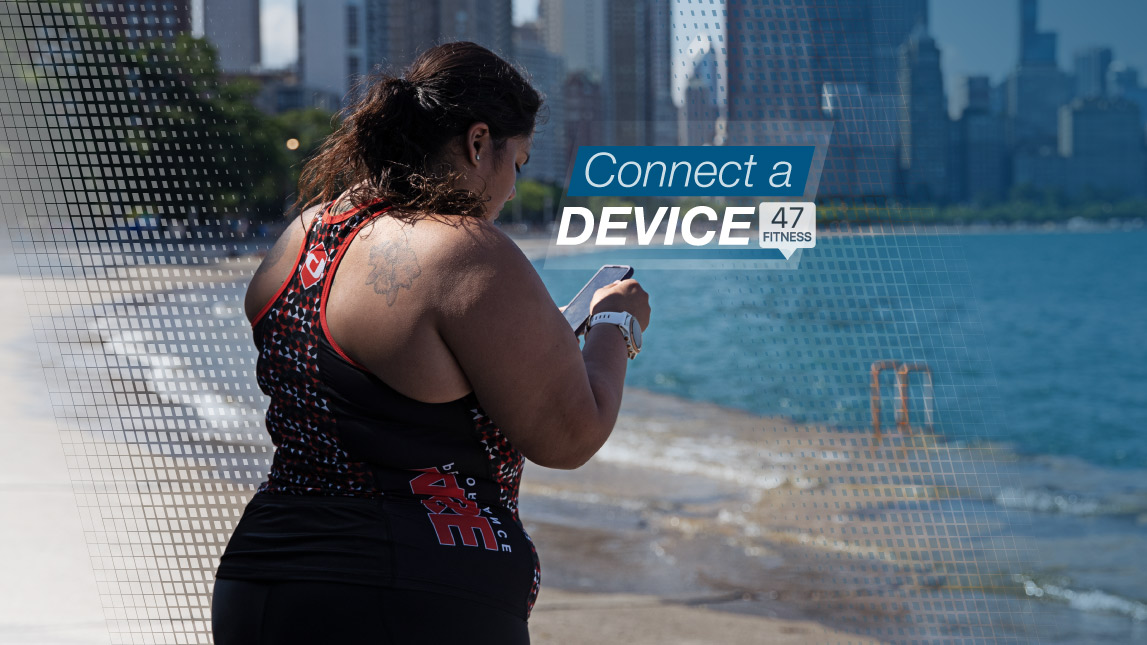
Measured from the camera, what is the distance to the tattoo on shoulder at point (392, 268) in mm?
1021

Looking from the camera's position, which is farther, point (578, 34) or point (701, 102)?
point (578, 34)

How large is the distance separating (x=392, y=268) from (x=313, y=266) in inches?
5.1

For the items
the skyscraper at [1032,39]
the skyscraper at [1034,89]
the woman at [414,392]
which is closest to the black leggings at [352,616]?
the woman at [414,392]

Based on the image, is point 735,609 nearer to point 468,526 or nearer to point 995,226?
point 468,526

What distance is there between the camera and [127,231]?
8.66 feet

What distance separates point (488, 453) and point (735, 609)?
3.73 m

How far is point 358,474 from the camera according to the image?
1094mm

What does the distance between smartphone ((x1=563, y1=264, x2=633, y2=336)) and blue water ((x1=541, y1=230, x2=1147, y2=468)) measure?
797 mm

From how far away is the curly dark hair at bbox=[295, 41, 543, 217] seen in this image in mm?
1104

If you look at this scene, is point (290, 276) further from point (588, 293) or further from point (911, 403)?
point (911, 403)

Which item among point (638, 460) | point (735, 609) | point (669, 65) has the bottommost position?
point (638, 460)

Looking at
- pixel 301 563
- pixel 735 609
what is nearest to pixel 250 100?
A: pixel 301 563

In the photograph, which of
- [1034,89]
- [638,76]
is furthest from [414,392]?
[1034,89]

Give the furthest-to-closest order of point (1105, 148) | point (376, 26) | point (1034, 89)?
point (1105, 148) → point (1034, 89) → point (376, 26)
